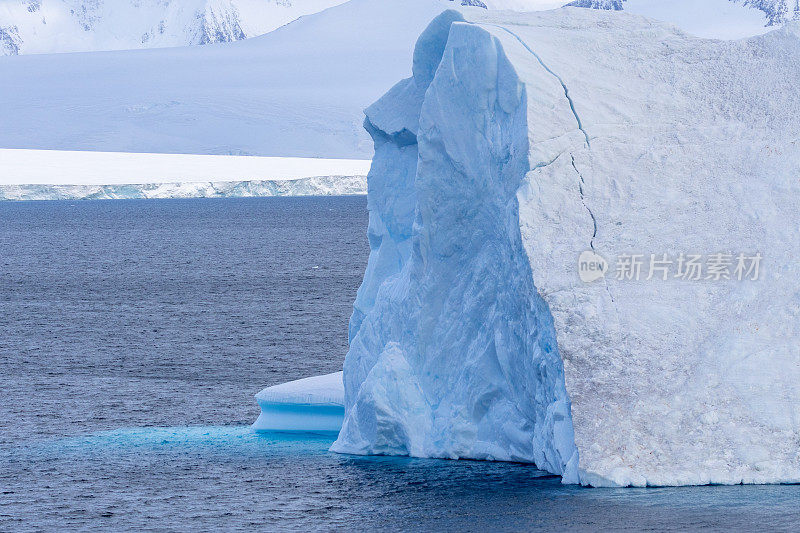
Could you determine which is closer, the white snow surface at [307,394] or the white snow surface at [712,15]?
the white snow surface at [307,394]

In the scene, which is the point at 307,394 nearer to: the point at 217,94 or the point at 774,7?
the point at 217,94

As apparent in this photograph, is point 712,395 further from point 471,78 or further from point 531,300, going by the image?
point 471,78

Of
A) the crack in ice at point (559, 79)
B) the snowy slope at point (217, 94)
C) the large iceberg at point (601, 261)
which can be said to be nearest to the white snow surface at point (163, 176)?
the snowy slope at point (217, 94)

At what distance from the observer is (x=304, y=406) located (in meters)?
15.5

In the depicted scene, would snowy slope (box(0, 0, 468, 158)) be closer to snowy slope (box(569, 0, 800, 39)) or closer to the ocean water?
snowy slope (box(569, 0, 800, 39))

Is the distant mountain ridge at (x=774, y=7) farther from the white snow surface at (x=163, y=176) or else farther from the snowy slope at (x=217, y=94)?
the white snow surface at (x=163, y=176)

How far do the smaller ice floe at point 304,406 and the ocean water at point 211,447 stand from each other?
0.94 feet

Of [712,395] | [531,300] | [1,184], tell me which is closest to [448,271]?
[531,300]

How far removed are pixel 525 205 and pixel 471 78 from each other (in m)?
1.87

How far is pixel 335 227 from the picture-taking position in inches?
3086

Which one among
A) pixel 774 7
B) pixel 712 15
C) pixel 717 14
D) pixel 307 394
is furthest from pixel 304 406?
pixel 774 7

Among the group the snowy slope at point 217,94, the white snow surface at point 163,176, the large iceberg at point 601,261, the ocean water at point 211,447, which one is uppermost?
the large iceberg at point 601,261

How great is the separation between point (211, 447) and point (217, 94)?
106701mm

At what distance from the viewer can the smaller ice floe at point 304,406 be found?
606 inches
